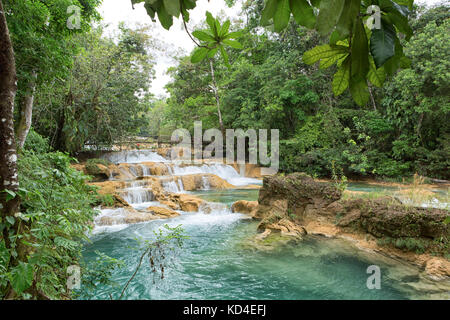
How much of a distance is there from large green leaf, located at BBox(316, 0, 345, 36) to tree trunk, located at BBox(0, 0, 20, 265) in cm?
161

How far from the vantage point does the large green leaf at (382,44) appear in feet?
1.91

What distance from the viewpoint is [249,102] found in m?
15.1

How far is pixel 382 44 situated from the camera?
23.5 inches

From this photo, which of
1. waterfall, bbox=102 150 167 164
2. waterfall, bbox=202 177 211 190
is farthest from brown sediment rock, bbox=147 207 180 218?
waterfall, bbox=102 150 167 164

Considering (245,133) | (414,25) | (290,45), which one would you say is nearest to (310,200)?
(245,133)

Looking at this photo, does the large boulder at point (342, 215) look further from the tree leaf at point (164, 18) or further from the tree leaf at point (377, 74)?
the tree leaf at point (164, 18)

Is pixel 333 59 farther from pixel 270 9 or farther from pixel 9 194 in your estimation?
pixel 9 194

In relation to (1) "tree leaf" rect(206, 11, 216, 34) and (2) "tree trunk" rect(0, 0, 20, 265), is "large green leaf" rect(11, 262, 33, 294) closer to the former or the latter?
(2) "tree trunk" rect(0, 0, 20, 265)

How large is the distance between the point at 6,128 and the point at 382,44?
5.86 ft

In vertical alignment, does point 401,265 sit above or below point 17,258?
below

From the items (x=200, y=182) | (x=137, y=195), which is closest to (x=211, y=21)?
(x=137, y=195)
